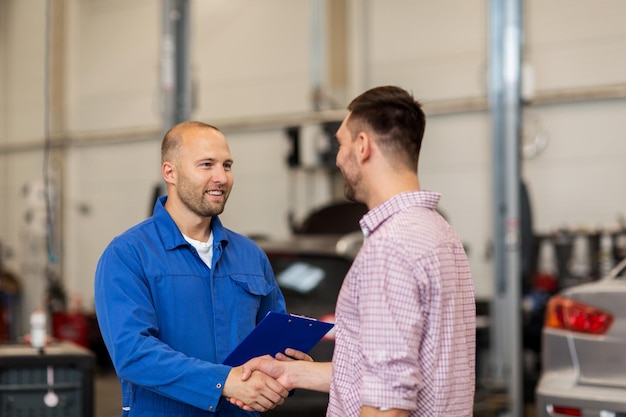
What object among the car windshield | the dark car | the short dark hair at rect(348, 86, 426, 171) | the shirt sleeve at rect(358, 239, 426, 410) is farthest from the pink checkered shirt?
the car windshield

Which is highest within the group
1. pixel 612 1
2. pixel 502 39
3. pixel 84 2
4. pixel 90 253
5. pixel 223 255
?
pixel 84 2

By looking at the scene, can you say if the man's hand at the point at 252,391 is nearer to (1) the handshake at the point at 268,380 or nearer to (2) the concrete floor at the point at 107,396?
(1) the handshake at the point at 268,380

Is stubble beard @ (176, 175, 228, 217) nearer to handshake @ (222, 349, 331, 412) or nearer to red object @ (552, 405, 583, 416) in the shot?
handshake @ (222, 349, 331, 412)

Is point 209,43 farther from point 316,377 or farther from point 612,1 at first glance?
point 316,377

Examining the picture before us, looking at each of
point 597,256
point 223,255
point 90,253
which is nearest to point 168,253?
point 223,255

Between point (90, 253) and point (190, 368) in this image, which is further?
point (90, 253)

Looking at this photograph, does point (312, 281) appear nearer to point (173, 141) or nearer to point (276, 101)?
point (173, 141)

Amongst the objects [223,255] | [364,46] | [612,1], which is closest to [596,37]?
[612,1]

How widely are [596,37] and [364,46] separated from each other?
2.81m

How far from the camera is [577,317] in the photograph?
4316mm

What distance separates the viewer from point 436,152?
10.3 metres

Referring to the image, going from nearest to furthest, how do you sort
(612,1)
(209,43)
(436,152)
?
(612,1) → (436,152) → (209,43)

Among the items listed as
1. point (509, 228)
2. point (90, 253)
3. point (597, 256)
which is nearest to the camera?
point (509, 228)

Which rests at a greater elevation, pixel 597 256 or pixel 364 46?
pixel 364 46
